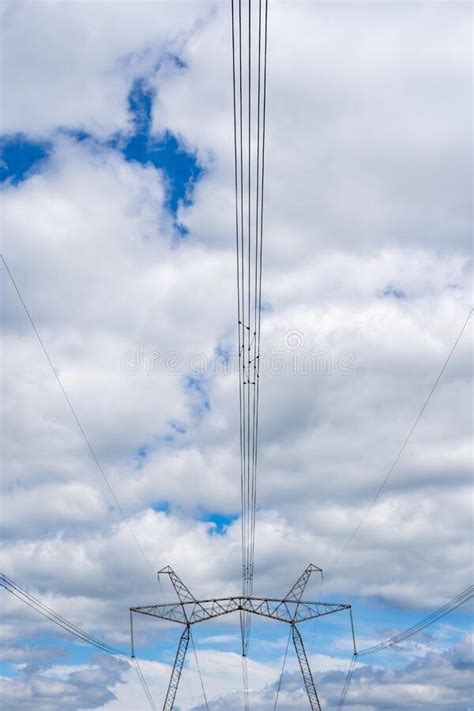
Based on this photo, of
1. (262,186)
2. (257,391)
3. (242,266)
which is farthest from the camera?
(257,391)

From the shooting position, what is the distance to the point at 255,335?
68.9 m

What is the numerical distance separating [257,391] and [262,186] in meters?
Answer: 32.2

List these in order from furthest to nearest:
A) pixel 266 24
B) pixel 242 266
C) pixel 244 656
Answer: pixel 244 656 < pixel 242 266 < pixel 266 24

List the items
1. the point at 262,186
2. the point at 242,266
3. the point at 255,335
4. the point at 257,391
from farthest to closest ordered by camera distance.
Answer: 1. the point at 257,391
2. the point at 255,335
3. the point at 242,266
4. the point at 262,186

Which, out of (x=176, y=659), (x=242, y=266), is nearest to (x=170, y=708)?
(x=176, y=659)

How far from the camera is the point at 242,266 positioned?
196ft

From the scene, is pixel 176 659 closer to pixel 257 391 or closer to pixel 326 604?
pixel 326 604

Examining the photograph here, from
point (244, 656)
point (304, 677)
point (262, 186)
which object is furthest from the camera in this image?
point (244, 656)

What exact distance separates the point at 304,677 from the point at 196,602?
3007cm

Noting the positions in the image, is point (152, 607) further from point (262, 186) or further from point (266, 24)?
point (266, 24)

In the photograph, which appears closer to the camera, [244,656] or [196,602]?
[196,602]

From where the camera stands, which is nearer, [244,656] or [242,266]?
[242,266]

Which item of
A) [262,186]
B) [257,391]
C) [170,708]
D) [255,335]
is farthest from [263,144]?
[170,708]

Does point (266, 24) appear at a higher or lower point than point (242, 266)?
lower
